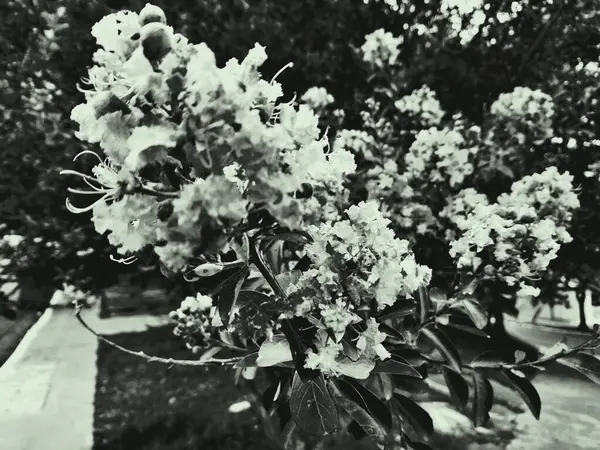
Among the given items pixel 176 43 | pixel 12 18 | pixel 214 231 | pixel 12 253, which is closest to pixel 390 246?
pixel 214 231

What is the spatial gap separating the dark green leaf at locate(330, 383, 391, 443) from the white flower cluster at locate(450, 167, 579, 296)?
909mm

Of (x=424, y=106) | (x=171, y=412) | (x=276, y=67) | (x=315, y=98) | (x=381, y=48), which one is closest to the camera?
(x=315, y=98)

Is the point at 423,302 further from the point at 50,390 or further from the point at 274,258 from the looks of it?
the point at 50,390

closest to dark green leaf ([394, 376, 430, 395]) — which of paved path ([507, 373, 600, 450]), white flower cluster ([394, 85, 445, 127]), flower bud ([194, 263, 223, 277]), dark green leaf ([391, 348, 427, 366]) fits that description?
dark green leaf ([391, 348, 427, 366])

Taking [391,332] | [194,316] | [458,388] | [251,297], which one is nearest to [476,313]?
[458,388]

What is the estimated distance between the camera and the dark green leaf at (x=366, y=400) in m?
1.83

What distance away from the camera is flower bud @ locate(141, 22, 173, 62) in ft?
3.90

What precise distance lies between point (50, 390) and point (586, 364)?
4767 mm

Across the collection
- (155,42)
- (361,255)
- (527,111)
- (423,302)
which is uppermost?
(527,111)

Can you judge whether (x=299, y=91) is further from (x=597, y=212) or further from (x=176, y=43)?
(x=176, y=43)

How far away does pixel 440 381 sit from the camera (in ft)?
18.3

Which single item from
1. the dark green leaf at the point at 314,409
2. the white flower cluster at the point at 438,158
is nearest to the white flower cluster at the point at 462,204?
the white flower cluster at the point at 438,158

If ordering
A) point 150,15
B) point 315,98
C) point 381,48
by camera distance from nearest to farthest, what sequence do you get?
point 150,15 < point 315,98 < point 381,48

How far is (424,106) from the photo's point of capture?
4.13 metres
